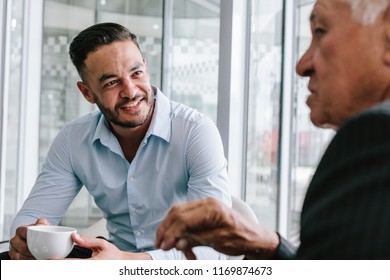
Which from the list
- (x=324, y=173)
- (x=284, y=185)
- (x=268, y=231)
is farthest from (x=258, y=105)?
(x=324, y=173)

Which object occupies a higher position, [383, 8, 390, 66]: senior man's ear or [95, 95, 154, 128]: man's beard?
[383, 8, 390, 66]: senior man's ear

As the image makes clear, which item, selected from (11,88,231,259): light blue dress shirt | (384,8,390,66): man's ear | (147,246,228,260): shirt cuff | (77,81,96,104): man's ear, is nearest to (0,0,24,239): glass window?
(77,81,96,104): man's ear

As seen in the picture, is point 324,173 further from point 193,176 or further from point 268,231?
point 193,176

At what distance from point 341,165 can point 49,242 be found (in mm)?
693

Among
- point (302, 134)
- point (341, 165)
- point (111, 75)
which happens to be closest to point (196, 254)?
point (111, 75)

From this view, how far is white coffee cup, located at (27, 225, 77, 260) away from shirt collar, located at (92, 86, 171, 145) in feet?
1.93

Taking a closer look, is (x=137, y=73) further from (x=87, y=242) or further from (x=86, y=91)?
(x=87, y=242)

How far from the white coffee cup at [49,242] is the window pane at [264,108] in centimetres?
131

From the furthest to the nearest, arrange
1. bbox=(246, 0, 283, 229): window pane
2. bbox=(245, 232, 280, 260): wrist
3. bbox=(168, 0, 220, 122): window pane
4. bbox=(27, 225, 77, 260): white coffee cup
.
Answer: bbox=(168, 0, 220, 122): window pane, bbox=(246, 0, 283, 229): window pane, bbox=(27, 225, 77, 260): white coffee cup, bbox=(245, 232, 280, 260): wrist

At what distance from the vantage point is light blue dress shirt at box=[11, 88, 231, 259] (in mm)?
1506

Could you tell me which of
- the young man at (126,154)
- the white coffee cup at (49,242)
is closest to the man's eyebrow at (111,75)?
the young man at (126,154)

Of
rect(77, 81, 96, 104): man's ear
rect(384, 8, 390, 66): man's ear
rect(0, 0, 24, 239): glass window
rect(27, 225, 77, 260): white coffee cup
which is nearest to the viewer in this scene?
rect(384, 8, 390, 66): man's ear

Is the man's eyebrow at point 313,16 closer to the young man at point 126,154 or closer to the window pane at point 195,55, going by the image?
the young man at point 126,154

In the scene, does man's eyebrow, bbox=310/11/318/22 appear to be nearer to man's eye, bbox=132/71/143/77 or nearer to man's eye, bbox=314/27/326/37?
man's eye, bbox=314/27/326/37
